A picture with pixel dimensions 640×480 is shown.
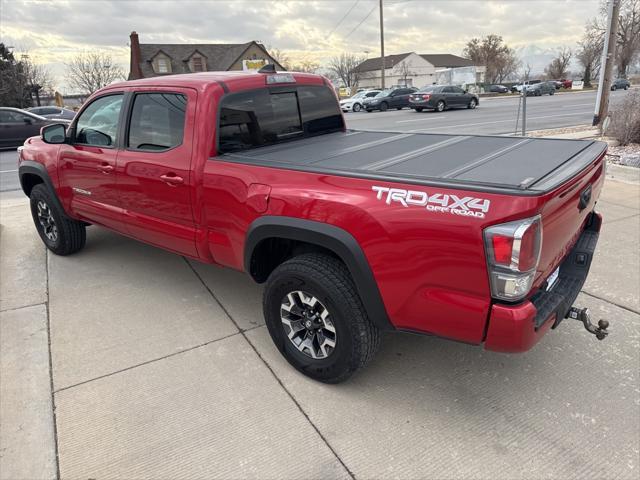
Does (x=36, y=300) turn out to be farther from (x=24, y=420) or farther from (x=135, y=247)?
(x=24, y=420)

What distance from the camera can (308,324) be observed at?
2775 millimetres

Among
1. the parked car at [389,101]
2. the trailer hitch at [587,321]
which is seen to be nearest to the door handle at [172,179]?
the trailer hitch at [587,321]

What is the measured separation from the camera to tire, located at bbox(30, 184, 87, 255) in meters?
4.73

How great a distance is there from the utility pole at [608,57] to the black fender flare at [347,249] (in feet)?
41.3

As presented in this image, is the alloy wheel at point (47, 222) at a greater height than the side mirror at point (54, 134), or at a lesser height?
lesser

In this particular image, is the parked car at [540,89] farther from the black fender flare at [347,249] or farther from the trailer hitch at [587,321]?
the black fender flare at [347,249]

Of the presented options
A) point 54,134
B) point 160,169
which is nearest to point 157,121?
point 160,169

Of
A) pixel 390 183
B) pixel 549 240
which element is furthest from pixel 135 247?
pixel 549 240

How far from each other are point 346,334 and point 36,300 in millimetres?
2959

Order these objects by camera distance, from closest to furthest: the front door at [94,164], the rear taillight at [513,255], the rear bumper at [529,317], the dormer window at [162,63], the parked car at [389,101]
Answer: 1. the rear taillight at [513,255]
2. the rear bumper at [529,317]
3. the front door at [94,164]
4. the parked car at [389,101]
5. the dormer window at [162,63]

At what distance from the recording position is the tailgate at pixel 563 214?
80.4 inches

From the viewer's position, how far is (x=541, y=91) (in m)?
45.3

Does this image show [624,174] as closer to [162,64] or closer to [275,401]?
[275,401]

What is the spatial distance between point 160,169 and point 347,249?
5.52 feet
